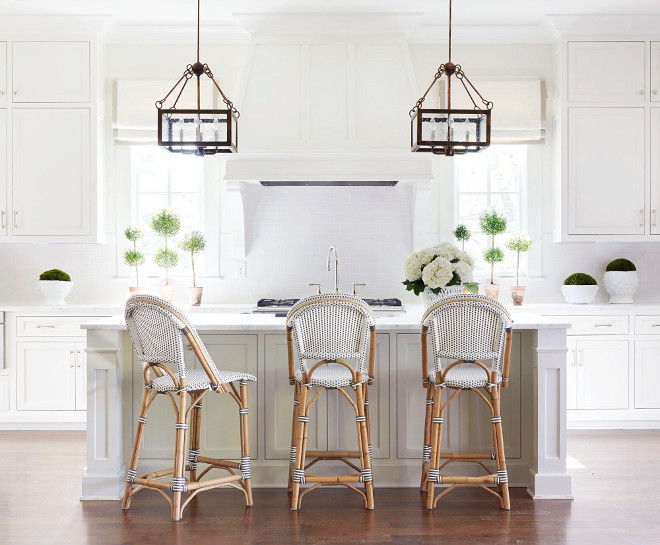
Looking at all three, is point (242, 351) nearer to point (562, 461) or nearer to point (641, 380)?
point (562, 461)

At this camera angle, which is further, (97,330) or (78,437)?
(78,437)

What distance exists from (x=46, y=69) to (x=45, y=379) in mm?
2257

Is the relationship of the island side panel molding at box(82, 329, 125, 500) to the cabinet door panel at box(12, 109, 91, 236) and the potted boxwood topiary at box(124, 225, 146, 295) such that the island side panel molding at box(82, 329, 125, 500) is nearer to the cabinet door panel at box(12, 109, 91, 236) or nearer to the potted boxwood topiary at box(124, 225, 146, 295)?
the potted boxwood topiary at box(124, 225, 146, 295)

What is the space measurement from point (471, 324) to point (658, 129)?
292 centimetres

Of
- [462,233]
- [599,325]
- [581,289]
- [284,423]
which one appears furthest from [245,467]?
[581,289]

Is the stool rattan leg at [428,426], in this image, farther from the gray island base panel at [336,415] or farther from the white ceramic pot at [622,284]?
the white ceramic pot at [622,284]

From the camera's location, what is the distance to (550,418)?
3379mm

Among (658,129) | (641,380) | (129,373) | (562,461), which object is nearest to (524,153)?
(658,129)

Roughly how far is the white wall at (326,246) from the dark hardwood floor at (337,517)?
1921mm

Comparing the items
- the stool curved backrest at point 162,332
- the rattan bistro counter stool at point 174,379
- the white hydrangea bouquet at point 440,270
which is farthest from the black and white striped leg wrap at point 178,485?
the white hydrangea bouquet at point 440,270

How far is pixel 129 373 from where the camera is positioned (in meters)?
3.53

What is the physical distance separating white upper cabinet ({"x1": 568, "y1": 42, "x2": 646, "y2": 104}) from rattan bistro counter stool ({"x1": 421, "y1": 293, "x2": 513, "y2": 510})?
2.62 metres

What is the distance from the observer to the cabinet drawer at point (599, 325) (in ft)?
16.0

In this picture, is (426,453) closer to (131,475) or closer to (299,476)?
(299,476)
